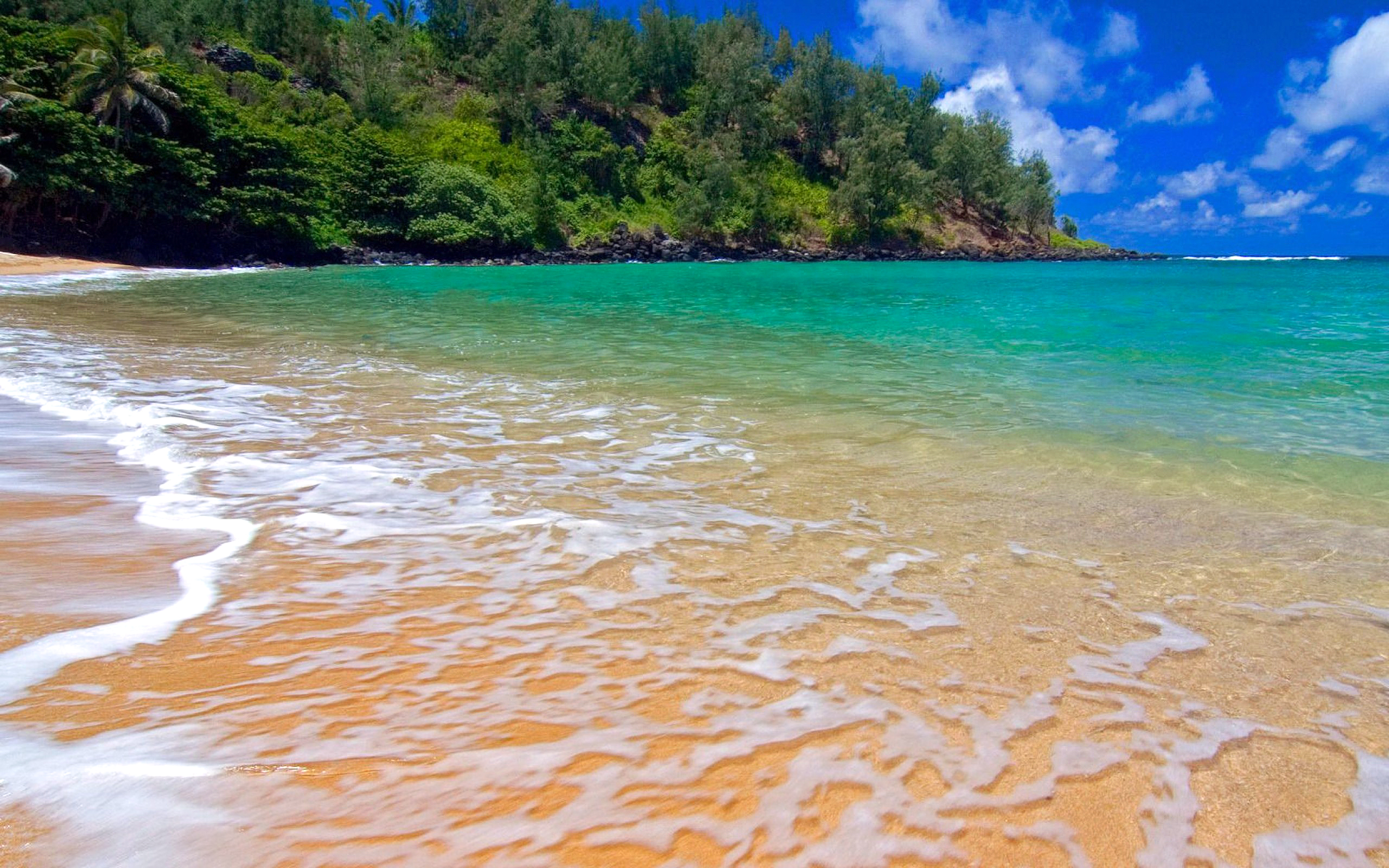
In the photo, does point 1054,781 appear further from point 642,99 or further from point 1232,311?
point 642,99

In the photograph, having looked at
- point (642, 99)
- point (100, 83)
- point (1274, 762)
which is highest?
point (642, 99)

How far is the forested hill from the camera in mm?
33188

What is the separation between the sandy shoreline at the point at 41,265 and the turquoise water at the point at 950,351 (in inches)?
201

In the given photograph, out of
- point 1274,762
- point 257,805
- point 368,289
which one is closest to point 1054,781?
point 1274,762

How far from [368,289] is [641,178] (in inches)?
2035

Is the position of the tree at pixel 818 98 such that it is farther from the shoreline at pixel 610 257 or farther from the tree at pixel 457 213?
the tree at pixel 457 213

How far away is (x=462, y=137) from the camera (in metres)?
63.3

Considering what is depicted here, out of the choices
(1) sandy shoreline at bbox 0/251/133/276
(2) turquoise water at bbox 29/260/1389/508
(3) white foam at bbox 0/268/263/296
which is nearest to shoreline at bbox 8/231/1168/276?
(1) sandy shoreline at bbox 0/251/133/276

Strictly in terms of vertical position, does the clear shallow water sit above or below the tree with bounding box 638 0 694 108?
below

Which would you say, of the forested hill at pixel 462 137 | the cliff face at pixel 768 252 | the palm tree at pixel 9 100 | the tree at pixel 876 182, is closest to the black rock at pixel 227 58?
the forested hill at pixel 462 137

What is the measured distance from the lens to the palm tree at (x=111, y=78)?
32.1 metres

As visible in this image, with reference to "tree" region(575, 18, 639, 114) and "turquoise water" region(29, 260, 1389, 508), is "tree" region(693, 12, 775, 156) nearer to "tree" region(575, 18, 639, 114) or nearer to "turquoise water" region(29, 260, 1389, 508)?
"tree" region(575, 18, 639, 114)

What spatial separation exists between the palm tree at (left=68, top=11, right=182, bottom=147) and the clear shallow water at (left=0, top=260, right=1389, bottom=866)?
34614 mm

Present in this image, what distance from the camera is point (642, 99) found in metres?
83.8
